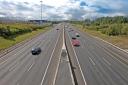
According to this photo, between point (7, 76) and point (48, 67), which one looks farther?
point (48, 67)

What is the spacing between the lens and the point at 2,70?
123 feet

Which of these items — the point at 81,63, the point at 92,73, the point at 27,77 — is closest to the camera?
the point at 27,77

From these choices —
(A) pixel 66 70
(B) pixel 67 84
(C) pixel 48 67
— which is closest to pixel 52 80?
(B) pixel 67 84

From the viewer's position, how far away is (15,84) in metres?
29.1

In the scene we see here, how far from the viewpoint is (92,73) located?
35406 mm

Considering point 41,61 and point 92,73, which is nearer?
point 92,73

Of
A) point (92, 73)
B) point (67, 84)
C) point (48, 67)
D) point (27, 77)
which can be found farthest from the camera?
point (48, 67)

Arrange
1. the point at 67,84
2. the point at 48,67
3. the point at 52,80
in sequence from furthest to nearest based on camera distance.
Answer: the point at 48,67
the point at 52,80
the point at 67,84

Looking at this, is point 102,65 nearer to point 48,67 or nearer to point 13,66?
point 48,67

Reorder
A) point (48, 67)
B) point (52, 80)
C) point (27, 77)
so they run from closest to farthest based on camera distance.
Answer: point (52, 80) < point (27, 77) < point (48, 67)

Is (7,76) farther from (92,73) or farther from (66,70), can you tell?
(92,73)

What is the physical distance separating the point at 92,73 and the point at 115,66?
273 inches

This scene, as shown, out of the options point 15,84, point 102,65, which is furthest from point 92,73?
point 15,84

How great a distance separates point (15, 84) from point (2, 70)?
901cm
